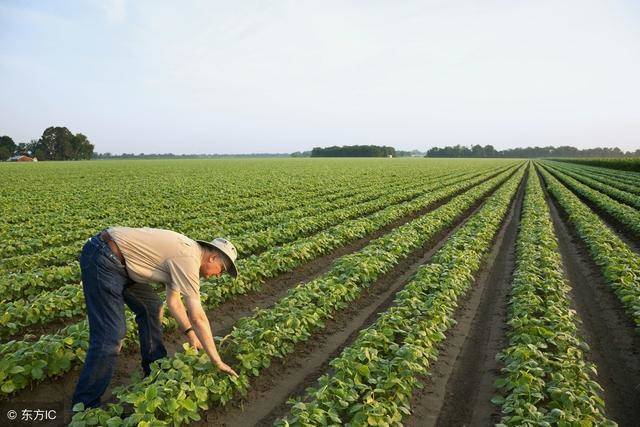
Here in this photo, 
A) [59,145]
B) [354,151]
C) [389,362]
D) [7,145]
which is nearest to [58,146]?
[59,145]

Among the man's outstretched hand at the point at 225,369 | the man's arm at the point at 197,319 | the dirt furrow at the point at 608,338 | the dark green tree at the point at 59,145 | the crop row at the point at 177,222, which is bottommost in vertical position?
the dirt furrow at the point at 608,338

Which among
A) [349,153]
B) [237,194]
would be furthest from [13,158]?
[237,194]

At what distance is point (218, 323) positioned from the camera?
22.7 feet

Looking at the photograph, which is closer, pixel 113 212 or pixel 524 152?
pixel 113 212

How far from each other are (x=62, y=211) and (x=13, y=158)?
126 metres

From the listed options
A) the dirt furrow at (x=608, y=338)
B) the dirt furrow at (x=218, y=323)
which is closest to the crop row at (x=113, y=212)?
the dirt furrow at (x=218, y=323)

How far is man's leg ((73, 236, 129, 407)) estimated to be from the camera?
3.89m

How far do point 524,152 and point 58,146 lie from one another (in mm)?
184672

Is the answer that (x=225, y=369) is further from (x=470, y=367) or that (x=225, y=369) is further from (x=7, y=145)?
(x=7, y=145)

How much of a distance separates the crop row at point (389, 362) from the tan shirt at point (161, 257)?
A: 5.28ft

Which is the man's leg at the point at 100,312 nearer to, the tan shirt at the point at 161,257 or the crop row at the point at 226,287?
the tan shirt at the point at 161,257

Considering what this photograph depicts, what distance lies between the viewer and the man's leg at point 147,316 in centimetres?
440

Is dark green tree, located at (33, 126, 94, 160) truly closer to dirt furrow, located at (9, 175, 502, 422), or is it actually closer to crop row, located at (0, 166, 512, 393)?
crop row, located at (0, 166, 512, 393)

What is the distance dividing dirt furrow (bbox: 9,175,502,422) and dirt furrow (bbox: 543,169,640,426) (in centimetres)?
528
